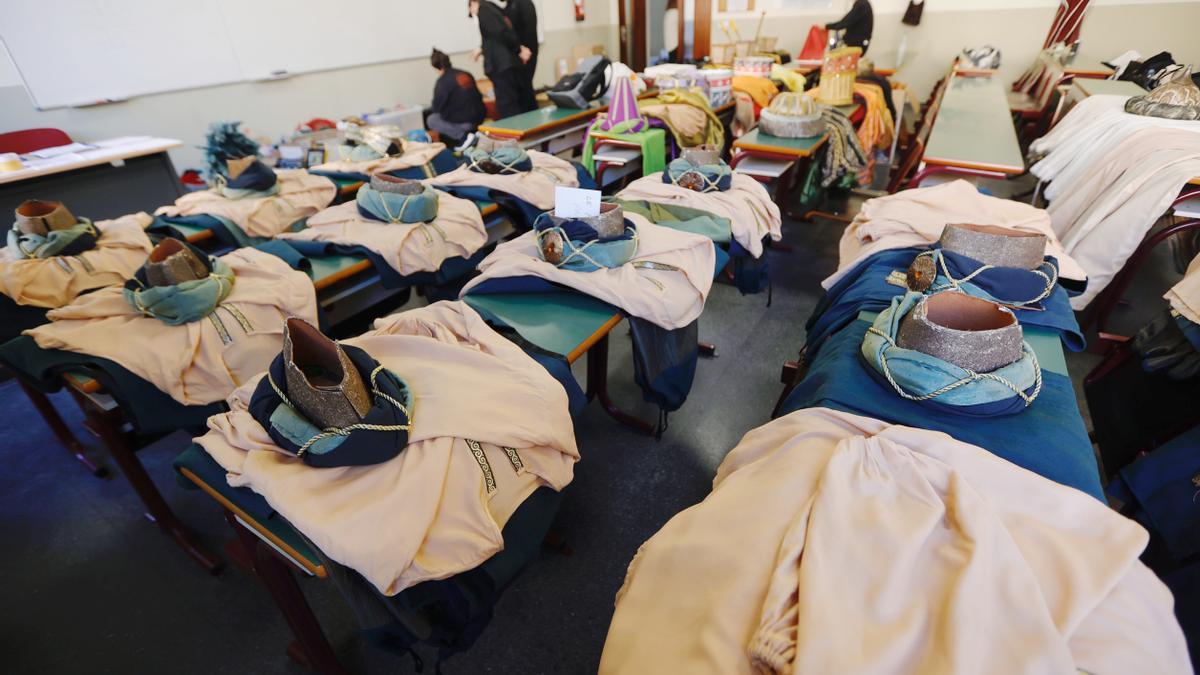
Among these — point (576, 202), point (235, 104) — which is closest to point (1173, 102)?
point (576, 202)

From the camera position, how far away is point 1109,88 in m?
3.15

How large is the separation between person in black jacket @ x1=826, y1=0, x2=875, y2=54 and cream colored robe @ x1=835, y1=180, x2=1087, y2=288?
4.35 meters

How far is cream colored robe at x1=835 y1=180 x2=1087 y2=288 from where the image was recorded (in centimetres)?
160

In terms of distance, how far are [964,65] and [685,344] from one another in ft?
17.1

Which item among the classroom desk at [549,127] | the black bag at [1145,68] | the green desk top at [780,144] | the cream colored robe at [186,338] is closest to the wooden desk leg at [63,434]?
the cream colored robe at [186,338]

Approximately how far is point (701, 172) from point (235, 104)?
13.6ft

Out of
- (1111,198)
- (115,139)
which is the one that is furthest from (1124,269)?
(115,139)

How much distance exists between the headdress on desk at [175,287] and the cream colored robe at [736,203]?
1483 millimetres

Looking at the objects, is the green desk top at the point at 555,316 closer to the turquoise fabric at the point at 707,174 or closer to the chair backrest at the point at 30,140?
the turquoise fabric at the point at 707,174

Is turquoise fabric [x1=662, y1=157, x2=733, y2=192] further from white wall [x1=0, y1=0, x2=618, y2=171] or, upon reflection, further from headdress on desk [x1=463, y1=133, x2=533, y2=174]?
white wall [x1=0, y1=0, x2=618, y2=171]

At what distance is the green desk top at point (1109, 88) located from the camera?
302cm

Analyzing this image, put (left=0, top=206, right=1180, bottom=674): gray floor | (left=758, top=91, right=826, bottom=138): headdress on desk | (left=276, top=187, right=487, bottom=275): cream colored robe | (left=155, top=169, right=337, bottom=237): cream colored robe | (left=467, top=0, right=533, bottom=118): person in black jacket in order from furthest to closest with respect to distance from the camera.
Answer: (left=467, top=0, right=533, bottom=118): person in black jacket, (left=758, top=91, right=826, bottom=138): headdress on desk, (left=155, top=169, right=337, bottom=237): cream colored robe, (left=276, top=187, right=487, bottom=275): cream colored robe, (left=0, top=206, right=1180, bottom=674): gray floor

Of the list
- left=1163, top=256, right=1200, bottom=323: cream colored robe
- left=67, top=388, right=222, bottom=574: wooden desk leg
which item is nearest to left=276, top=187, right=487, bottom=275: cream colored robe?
left=67, top=388, right=222, bottom=574: wooden desk leg

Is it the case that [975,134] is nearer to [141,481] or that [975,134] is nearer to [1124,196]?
[1124,196]
